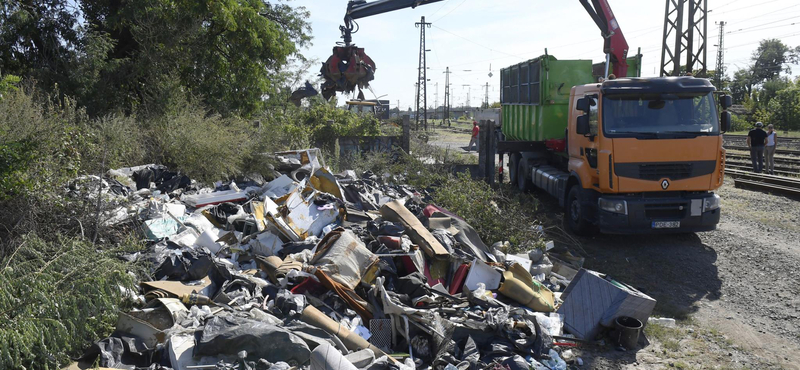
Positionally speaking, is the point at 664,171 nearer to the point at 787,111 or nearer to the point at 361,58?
the point at 361,58

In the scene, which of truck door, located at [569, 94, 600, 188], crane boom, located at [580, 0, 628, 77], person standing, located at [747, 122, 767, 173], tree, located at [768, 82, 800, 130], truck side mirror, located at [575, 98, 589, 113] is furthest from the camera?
tree, located at [768, 82, 800, 130]

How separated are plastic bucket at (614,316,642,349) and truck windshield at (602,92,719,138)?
11.1 ft

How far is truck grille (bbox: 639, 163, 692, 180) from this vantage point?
724 centimetres

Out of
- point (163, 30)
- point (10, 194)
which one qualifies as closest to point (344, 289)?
point (10, 194)

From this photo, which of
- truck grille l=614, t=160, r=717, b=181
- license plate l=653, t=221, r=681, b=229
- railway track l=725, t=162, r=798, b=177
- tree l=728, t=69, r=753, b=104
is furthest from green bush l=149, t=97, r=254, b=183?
tree l=728, t=69, r=753, b=104

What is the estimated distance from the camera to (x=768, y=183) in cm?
1227

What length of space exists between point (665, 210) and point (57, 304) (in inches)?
286

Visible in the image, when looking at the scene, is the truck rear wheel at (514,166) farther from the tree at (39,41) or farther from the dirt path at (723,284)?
the tree at (39,41)

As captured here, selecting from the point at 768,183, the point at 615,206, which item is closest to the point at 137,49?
the point at 615,206

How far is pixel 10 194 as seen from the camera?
493 centimetres

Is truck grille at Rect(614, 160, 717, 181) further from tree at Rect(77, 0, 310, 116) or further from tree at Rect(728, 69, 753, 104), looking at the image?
tree at Rect(728, 69, 753, 104)

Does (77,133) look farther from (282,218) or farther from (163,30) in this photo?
(163,30)

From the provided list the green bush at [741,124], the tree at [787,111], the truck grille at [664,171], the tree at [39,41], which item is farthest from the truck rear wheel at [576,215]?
the tree at [787,111]

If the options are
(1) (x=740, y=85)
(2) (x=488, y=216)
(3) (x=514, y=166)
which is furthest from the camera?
(1) (x=740, y=85)
